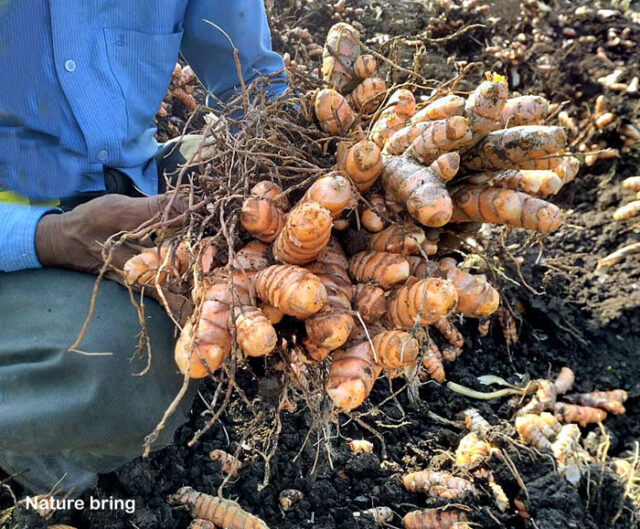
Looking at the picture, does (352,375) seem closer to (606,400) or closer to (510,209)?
(510,209)

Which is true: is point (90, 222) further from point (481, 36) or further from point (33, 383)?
point (481, 36)

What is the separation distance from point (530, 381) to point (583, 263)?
1017mm

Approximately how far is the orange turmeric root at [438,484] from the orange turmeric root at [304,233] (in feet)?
4.05

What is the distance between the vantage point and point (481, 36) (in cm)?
469

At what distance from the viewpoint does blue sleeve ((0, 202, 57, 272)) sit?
1.53m

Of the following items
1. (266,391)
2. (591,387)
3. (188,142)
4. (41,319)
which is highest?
(188,142)

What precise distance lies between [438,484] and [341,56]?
1.56 m

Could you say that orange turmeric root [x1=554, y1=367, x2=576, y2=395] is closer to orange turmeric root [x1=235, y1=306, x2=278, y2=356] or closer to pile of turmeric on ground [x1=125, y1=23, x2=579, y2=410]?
pile of turmeric on ground [x1=125, y1=23, x2=579, y2=410]

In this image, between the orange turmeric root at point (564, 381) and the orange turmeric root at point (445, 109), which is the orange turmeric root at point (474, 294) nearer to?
the orange turmeric root at point (445, 109)

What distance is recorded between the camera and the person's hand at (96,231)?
4.71ft

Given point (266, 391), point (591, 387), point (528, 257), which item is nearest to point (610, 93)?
point (528, 257)

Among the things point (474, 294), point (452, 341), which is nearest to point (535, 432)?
point (452, 341)

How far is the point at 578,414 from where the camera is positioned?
261 centimetres

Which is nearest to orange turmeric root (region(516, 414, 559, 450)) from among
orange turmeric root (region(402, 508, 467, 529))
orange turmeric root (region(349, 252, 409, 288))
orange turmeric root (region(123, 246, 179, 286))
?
orange turmeric root (region(402, 508, 467, 529))
